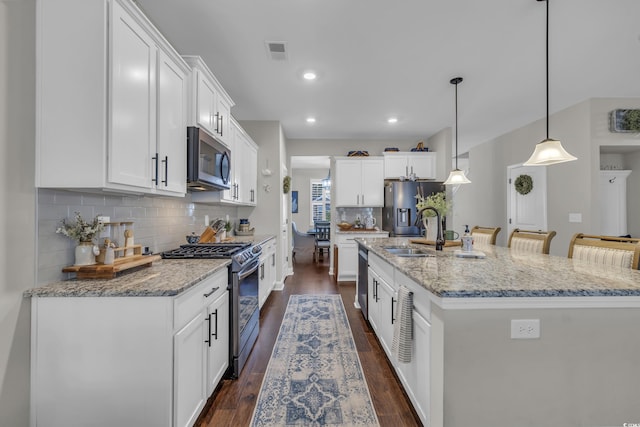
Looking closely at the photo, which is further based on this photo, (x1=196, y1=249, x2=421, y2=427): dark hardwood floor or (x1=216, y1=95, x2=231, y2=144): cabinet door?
(x1=216, y1=95, x2=231, y2=144): cabinet door

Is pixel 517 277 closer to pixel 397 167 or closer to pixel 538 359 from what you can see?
pixel 538 359

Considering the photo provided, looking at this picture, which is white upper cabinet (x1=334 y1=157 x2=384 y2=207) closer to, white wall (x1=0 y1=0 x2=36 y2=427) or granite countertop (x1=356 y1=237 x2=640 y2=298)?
granite countertop (x1=356 y1=237 x2=640 y2=298)

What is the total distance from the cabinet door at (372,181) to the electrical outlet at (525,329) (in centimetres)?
428

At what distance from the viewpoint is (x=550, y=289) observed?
128 cm

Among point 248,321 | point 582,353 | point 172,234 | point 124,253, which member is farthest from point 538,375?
point 172,234

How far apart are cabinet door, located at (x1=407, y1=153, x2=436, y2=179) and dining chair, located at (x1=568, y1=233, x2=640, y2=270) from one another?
10.6 feet

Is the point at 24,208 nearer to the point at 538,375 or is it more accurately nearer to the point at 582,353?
the point at 538,375

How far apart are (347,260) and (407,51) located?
3.44 metres

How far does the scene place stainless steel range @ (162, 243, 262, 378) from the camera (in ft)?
7.09

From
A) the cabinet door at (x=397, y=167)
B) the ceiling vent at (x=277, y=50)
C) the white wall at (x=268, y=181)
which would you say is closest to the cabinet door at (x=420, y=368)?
the ceiling vent at (x=277, y=50)

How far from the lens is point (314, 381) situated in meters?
2.11

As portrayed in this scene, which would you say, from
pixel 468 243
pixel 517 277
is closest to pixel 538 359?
pixel 517 277

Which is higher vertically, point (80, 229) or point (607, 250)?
point (80, 229)

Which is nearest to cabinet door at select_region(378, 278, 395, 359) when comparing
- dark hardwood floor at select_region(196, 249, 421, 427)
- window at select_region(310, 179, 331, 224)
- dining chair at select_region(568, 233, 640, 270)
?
dark hardwood floor at select_region(196, 249, 421, 427)
